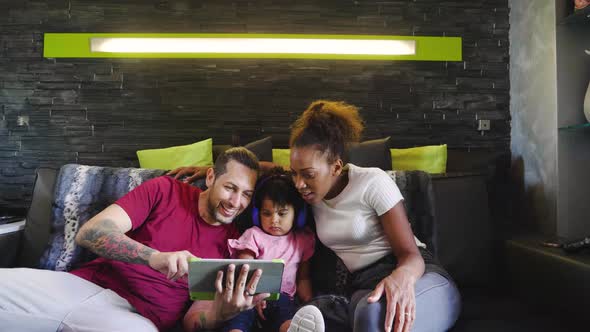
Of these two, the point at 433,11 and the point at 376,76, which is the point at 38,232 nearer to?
the point at 376,76

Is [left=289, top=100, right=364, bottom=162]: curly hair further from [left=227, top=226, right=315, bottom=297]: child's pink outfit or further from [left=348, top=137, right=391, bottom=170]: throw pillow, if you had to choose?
[left=348, top=137, right=391, bottom=170]: throw pillow

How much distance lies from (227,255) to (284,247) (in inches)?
8.9

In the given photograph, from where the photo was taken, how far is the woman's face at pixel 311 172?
144cm

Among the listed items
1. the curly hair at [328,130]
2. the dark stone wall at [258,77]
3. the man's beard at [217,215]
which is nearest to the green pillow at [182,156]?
the dark stone wall at [258,77]

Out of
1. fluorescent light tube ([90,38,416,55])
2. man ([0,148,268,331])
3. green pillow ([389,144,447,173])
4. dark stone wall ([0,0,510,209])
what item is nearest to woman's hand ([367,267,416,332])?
man ([0,148,268,331])

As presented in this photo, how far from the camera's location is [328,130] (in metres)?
1.51

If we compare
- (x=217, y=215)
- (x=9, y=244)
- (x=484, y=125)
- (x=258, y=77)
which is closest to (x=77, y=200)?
(x=9, y=244)

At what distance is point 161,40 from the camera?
2.80m

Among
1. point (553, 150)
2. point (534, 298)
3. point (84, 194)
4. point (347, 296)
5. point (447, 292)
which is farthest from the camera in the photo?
point (553, 150)

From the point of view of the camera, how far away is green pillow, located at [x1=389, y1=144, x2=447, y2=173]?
2.42 meters

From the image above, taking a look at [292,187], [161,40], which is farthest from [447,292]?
[161,40]

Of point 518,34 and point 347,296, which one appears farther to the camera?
point 518,34

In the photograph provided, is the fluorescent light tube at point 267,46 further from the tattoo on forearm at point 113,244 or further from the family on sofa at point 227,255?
the tattoo on forearm at point 113,244

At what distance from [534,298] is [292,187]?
106cm
